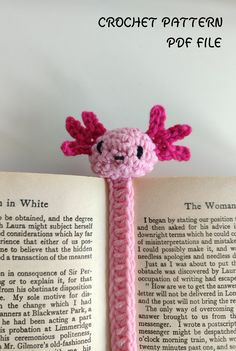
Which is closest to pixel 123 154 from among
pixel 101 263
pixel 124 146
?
pixel 124 146

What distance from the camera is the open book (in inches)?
26.3

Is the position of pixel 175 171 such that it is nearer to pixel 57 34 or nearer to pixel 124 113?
pixel 124 113

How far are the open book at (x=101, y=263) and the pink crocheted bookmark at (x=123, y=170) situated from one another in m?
0.01

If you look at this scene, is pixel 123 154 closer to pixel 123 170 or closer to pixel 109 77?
pixel 123 170

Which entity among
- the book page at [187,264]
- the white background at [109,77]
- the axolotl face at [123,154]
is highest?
the white background at [109,77]

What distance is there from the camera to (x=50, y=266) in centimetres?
68

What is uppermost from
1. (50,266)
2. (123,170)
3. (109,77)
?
(109,77)

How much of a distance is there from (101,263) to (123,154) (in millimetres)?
143

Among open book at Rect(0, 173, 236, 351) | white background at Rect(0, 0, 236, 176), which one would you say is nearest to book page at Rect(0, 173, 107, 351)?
open book at Rect(0, 173, 236, 351)

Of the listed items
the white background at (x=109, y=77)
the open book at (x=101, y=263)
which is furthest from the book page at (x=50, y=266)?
the white background at (x=109, y=77)

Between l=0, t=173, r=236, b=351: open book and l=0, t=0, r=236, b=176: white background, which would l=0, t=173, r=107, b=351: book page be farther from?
l=0, t=0, r=236, b=176: white background

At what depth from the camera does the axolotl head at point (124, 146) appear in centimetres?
72

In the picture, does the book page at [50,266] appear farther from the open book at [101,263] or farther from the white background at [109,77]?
the white background at [109,77]

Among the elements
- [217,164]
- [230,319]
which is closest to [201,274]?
[230,319]
